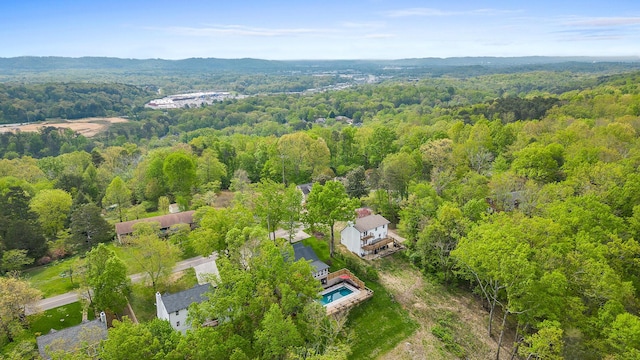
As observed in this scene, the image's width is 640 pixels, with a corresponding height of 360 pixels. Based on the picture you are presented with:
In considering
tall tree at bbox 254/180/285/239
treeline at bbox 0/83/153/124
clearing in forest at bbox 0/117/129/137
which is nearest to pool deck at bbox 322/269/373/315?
tall tree at bbox 254/180/285/239

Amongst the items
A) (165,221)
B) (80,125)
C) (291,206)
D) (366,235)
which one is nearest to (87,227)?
(165,221)

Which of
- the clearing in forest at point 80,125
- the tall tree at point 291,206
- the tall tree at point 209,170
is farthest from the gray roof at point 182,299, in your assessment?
the clearing in forest at point 80,125

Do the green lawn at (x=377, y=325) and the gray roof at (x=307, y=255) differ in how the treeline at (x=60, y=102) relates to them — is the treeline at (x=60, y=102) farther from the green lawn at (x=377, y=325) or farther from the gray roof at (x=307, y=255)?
the green lawn at (x=377, y=325)

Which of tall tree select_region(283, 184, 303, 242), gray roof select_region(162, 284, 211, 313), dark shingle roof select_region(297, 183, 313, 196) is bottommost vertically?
dark shingle roof select_region(297, 183, 313, 196)

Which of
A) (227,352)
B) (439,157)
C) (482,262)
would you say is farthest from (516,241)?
(439,157)

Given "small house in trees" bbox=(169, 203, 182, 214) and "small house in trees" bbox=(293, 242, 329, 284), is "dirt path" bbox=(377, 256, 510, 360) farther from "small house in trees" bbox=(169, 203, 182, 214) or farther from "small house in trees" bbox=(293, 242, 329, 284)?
"small house in trees" bbox=(169, 203, 182, 214)

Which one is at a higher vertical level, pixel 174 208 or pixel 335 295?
pixel 174 208

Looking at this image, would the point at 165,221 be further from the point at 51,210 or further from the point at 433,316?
the point at 433,316
